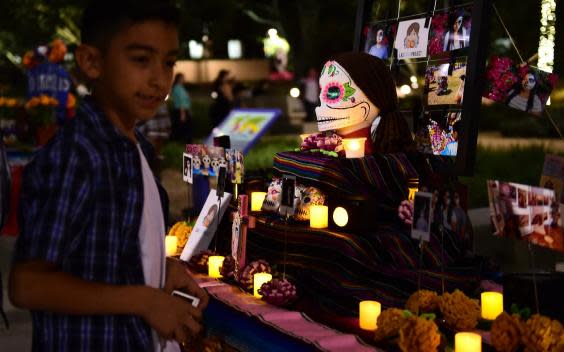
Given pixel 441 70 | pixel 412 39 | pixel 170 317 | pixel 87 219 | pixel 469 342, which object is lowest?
pixel 469 342

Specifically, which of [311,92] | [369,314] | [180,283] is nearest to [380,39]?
[369,314]

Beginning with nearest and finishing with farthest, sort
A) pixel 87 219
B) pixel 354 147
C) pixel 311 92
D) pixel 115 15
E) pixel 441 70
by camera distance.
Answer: pixel 87 219
pixel 115 15
pixel 354 147
pixel 441 70
pixel 311 92

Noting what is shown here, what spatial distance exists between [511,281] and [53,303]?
2.31m

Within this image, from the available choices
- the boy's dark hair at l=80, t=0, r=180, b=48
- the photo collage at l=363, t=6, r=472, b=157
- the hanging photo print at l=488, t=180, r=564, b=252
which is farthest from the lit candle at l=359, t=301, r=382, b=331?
the boy's dark hair at l=80, t=0, r=180, b=48

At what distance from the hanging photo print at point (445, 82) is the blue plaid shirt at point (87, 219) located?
3437 millimetres

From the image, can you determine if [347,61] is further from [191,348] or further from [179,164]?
[179,164]

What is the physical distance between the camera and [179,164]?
14.1m

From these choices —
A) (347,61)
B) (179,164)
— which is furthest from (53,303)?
(179,164)

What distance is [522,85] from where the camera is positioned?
4.44 metres

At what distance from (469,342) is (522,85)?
5.42 ft

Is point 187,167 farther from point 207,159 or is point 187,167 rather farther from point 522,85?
point 522,85

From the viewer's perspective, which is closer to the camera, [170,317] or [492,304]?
[170,317]

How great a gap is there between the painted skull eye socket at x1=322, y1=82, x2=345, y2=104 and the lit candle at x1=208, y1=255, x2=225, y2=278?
1.10 m

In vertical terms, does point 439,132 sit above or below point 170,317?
above
